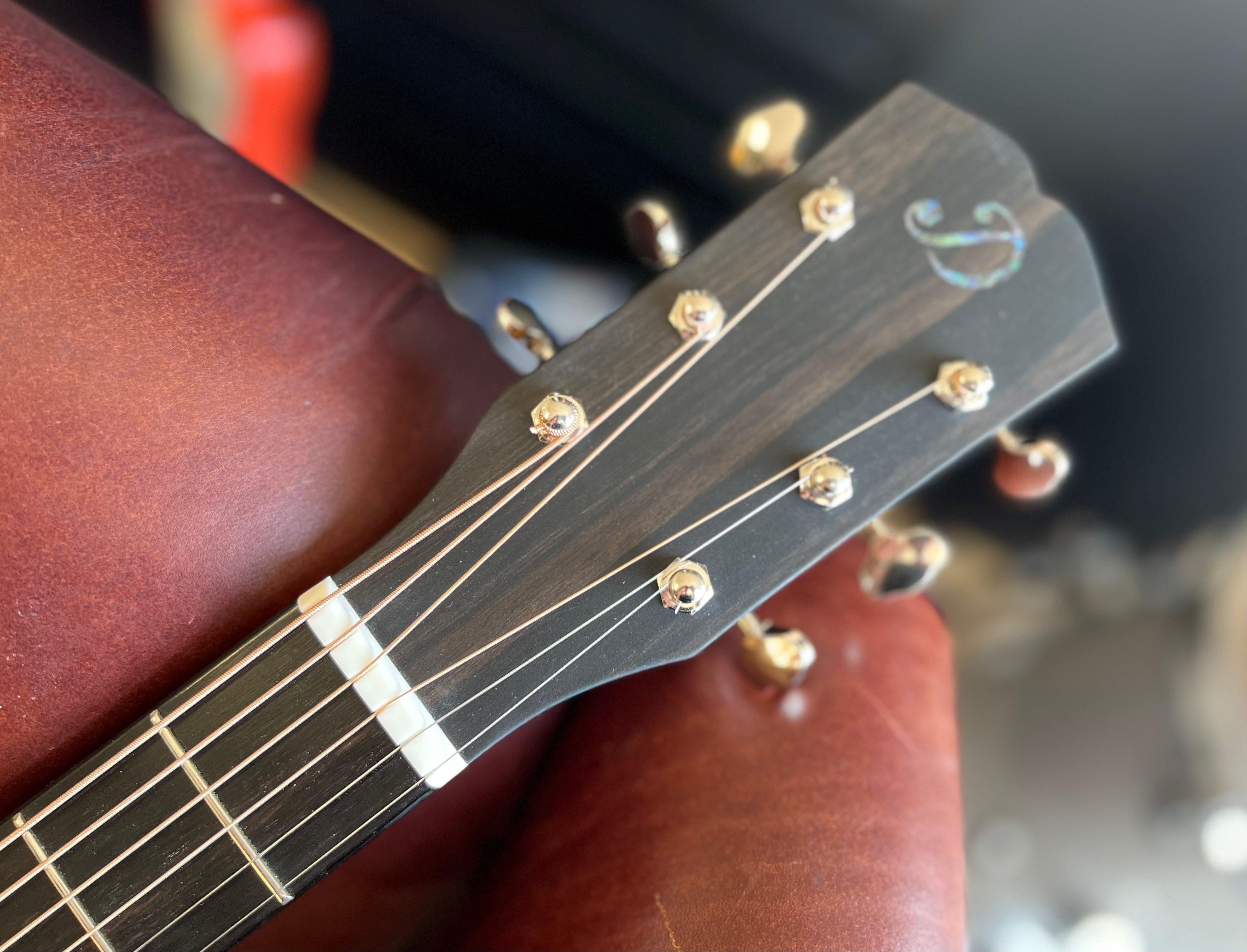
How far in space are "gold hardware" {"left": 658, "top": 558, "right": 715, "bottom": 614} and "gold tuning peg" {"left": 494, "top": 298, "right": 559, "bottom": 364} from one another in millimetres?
145

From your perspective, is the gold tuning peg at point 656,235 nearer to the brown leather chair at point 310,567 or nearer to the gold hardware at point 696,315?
the gold hardware at point 696,315

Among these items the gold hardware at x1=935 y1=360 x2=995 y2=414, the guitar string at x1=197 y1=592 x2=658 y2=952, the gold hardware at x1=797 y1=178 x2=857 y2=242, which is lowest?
the gold hardware at x1=935 y1=360 x2=995 y2=414

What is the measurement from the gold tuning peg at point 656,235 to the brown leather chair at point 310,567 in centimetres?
14

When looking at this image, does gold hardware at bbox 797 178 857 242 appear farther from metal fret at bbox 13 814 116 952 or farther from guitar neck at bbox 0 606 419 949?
metal fret at bbox 13 814 116 952

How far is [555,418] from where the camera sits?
0.43 m

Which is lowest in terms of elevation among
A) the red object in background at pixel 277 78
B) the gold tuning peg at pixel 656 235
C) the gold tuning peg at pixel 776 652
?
the gold tuning peg at pixel 776 652

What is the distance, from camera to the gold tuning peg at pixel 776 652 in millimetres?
494

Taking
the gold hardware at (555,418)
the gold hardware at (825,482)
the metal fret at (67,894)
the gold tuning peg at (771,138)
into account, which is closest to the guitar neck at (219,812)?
the metal fret at (67,894)

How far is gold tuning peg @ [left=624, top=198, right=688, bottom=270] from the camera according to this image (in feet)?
1.56

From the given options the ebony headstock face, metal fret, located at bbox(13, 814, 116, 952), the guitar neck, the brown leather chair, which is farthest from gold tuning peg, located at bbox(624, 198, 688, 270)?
metal fret, located at bbox(13, 814, 116, 952)

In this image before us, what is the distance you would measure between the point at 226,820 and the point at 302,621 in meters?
0.11

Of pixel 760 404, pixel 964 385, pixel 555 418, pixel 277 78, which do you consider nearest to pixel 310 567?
pixel 555 418

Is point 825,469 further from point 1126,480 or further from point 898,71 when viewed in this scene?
point 1126,480

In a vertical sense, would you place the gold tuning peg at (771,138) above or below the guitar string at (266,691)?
above
